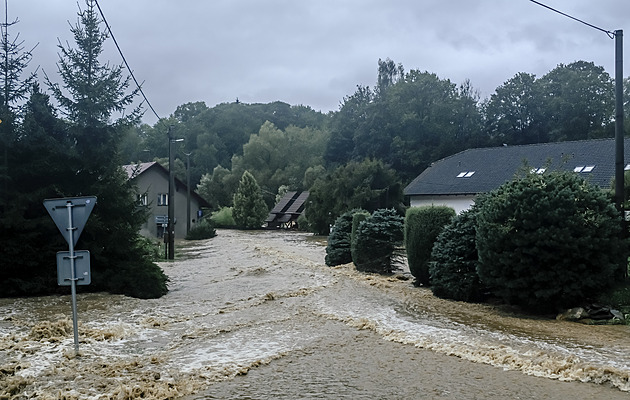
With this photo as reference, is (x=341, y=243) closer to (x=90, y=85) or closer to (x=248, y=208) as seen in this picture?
(x=90, y=85)

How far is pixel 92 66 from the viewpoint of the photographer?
1762cm

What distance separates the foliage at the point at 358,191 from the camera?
167ft

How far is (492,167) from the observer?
4372 cm

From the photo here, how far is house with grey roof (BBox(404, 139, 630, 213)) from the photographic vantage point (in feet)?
128

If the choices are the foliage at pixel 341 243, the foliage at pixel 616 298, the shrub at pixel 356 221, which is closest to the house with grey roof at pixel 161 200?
the foliage at pixel 341 243

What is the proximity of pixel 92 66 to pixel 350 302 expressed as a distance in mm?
10181

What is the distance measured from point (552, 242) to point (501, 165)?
3338 cm

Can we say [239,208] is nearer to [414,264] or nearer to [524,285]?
[414,264]

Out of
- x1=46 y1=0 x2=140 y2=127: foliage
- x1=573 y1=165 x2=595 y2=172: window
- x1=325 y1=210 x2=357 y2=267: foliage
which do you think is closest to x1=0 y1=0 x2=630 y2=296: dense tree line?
x1=46 y1=0 x2=140 y2=127: foliage

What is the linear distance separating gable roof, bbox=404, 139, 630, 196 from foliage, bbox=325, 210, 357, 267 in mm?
17230

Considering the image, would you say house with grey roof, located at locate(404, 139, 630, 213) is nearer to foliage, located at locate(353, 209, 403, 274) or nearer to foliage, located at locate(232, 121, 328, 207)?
foliage, located at locate(353, 209, 403, 274)

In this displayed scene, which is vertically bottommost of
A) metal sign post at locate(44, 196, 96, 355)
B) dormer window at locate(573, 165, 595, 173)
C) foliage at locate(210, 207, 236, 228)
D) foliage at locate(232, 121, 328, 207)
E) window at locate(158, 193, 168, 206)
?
foliage at locate(210, 207, 236, 228)

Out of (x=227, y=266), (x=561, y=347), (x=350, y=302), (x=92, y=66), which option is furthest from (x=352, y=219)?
(x=561, y=347)

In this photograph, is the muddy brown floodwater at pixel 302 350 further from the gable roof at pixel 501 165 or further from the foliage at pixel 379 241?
the gable roof at pixel 501 165
